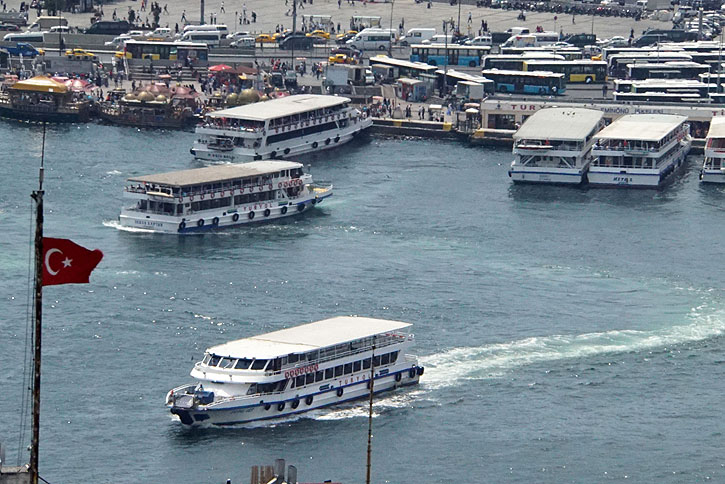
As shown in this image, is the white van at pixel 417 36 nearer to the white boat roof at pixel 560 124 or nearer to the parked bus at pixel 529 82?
the parked bus at pixel 529 82

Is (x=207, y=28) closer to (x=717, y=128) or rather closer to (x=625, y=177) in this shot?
(x=717, y=128)

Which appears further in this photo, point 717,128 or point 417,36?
point 417,36

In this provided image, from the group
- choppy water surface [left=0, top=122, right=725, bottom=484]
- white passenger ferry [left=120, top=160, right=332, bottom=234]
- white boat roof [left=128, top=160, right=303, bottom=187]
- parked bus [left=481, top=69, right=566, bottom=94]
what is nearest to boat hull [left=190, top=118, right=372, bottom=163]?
choppy water surface [left=0, top=122, right=725, bottom=484]

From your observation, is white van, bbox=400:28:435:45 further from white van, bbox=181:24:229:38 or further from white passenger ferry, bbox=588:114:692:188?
white passenger ferry, bbox=588:114:692:188

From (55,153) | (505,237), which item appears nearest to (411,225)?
(505,237)

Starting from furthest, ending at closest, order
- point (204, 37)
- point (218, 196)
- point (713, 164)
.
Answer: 1. point (204, 37)
2. point (713, 164)
3. point (218, 196)

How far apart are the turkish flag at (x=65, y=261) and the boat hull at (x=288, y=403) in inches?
1280

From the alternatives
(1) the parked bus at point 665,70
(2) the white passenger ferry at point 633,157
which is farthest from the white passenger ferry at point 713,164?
(1) the parked bus at point 665,70

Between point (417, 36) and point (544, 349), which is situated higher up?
point (417, 36)

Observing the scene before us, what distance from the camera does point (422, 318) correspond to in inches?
3499

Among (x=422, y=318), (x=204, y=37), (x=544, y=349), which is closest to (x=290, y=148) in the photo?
(x=204, y=37)

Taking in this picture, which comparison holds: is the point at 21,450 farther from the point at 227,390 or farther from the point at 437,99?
the point at 437,99

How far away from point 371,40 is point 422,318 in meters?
89.1

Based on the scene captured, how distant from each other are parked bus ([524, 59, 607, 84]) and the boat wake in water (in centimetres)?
7120
